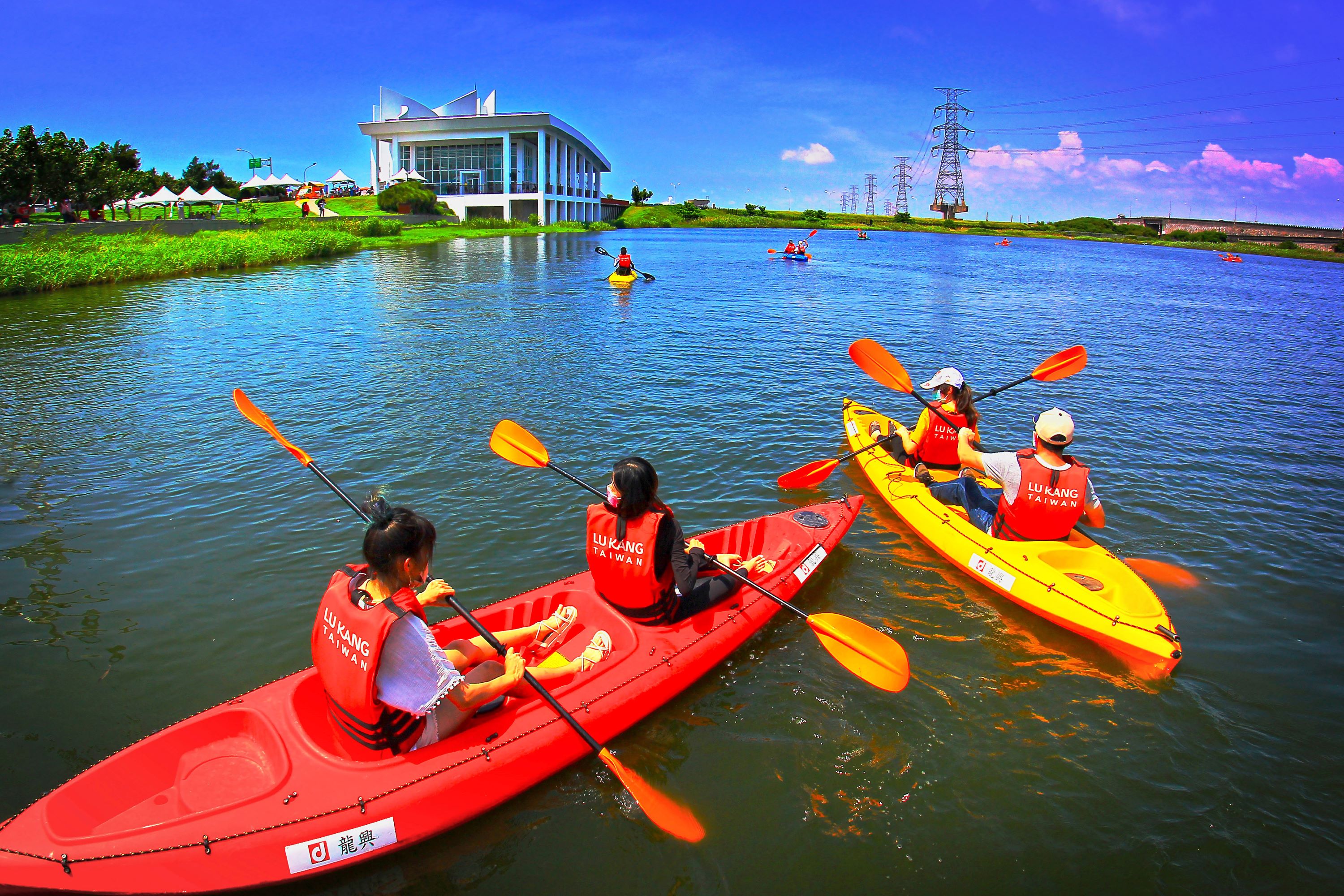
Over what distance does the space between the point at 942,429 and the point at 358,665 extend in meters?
6.60

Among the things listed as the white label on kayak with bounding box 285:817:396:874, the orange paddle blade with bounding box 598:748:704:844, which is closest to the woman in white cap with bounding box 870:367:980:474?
the orange paddle blade with bounding box 598:748:704:844

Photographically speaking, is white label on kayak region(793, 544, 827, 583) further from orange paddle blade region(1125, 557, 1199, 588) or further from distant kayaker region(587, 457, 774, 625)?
orange paddle blade region(1125, 557, 1199, 588)

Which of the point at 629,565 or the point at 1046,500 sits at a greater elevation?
the point at 1046,500

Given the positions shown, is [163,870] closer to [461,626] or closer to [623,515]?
[461,626]

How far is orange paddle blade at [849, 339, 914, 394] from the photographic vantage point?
8.36 metres

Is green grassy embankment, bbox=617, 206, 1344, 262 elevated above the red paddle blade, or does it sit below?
above

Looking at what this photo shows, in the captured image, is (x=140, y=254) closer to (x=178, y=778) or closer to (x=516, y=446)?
(x=516, y=446)

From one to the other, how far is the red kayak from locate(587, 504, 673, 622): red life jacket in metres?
0.32

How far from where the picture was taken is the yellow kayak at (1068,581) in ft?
17.7

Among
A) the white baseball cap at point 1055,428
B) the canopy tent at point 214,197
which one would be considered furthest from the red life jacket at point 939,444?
the canopy tent at point 214,197

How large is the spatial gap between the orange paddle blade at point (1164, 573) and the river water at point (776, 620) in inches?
5.9

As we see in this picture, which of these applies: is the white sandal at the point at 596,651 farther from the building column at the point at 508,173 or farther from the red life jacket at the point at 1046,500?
the building column at the point at 508,173

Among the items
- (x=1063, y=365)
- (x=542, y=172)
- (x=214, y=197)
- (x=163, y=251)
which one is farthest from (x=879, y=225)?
(x=1063, y=365)

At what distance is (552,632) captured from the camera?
5062mm
